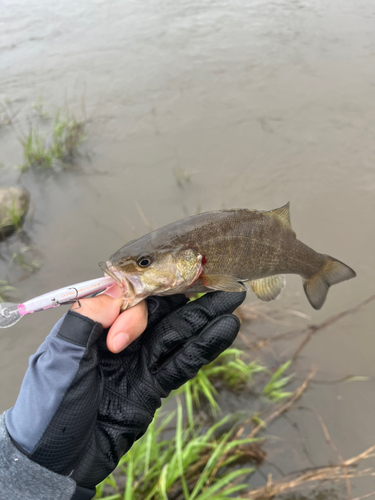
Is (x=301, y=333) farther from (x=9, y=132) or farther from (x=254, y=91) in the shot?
(x=9, y=132)

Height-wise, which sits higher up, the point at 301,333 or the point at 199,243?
the point at 199,243

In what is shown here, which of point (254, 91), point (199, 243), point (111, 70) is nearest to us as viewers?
point (199, 243)

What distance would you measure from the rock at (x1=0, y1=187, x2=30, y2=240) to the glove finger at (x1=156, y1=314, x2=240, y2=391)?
133 inches

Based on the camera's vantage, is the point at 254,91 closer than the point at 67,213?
No

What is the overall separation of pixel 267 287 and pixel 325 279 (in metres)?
0.48

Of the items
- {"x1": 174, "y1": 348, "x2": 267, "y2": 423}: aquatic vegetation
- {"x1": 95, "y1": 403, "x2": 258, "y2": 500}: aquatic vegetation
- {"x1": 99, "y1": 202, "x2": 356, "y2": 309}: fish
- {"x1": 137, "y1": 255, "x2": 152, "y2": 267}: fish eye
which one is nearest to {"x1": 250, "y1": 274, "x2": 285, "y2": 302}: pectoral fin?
{"x1": 99, "y1": 202, "x2": 356, "y2": 309}: fish

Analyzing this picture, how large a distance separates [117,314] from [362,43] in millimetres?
9438

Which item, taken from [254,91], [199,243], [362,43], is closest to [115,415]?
[199,243]

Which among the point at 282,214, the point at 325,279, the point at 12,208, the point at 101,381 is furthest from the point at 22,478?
the point at 12,208

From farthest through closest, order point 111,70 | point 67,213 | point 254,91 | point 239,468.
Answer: point 111,70 < point 254,91 < point 67,213 < point 239,468

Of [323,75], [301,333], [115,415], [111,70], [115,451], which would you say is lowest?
[301,333]

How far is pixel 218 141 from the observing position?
5.83 m

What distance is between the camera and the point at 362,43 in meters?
7.92

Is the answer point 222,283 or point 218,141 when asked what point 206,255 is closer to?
point 222,283
